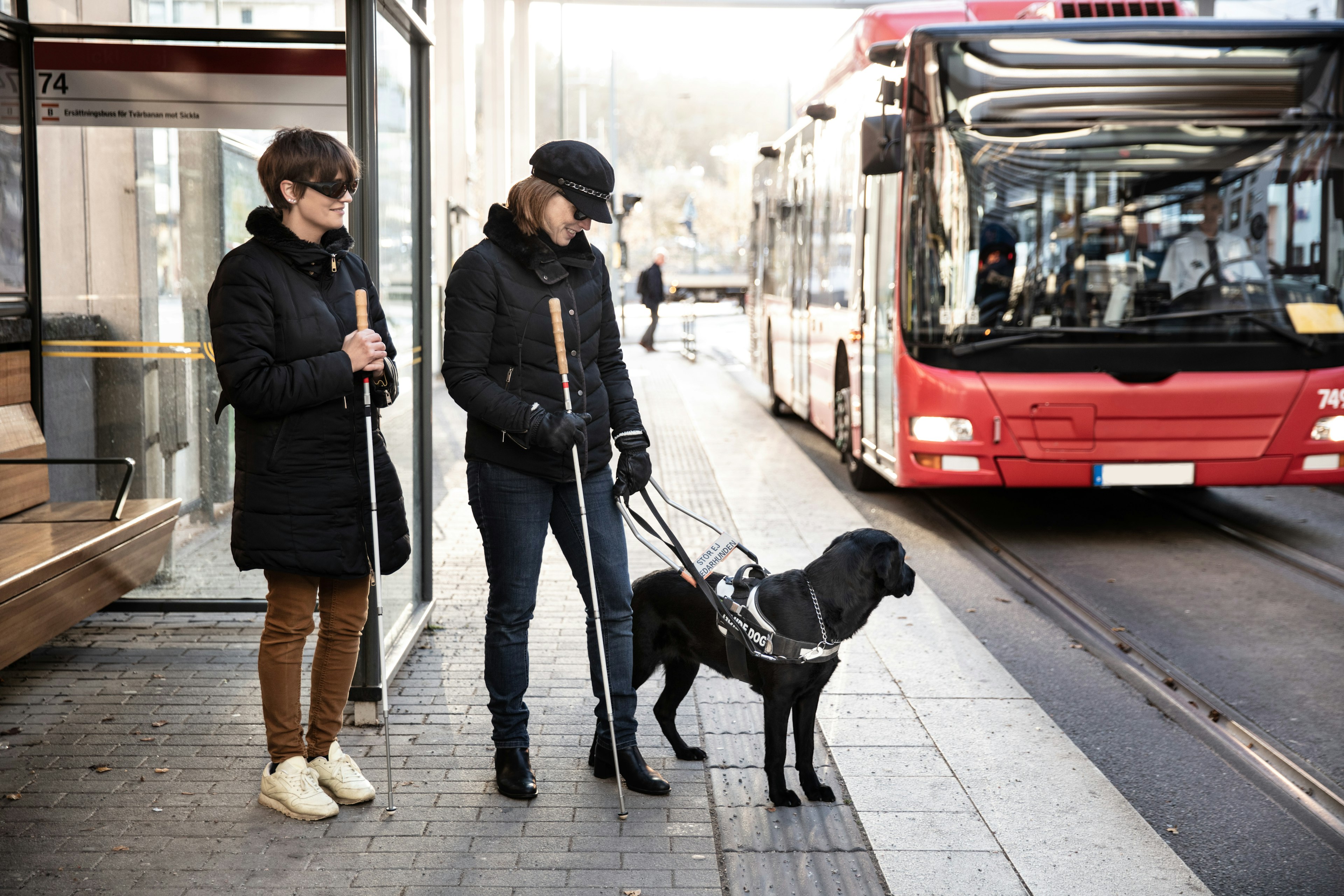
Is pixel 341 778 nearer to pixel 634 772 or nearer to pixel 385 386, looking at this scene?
pixel 634 772

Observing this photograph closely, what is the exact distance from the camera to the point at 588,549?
4082 mm

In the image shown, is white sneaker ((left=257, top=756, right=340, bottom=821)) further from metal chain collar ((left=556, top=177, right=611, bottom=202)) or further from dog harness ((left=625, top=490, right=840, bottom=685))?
metal chain collar ((left=556, top=177, right=611, bottom=202))

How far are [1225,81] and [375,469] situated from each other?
6.46 m

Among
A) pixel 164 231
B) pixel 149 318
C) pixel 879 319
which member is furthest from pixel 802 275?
pixel 149 318

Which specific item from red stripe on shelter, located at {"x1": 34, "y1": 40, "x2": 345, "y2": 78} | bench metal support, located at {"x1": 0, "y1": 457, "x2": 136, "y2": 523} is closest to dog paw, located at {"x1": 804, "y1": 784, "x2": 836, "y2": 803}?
bench metal support, located at {"x1": 0, "y1": 457, "x2": 136, "y2": 523}

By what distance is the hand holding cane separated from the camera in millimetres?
3922

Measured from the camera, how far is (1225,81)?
817 cm

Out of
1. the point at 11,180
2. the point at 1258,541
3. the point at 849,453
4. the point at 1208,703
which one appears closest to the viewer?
the point at 1208,703

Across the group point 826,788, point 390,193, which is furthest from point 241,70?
point 826,788

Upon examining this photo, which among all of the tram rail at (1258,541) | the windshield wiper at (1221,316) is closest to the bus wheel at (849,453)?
the tram rail at (1258,541)

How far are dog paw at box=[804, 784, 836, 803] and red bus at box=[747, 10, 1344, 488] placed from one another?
448 centimetres

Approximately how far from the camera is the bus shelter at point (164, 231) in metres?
5.69

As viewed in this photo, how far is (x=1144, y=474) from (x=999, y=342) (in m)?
1.23

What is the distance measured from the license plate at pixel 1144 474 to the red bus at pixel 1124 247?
0.01 m
